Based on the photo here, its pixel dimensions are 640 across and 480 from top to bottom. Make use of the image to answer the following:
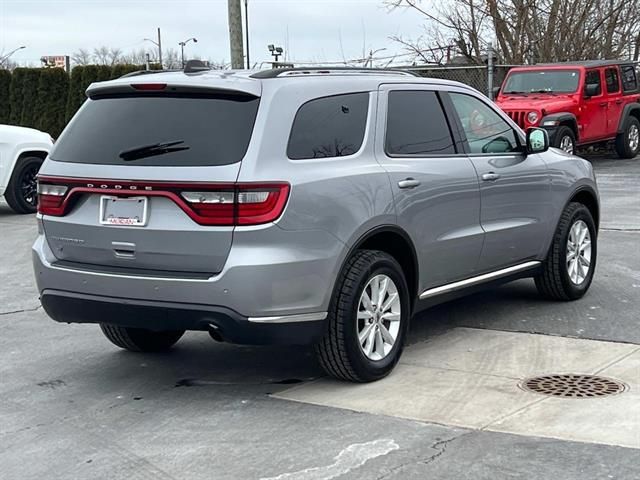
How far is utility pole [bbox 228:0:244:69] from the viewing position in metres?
16.1

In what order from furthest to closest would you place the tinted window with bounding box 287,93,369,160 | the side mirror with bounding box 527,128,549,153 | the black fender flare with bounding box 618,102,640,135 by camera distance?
1. the black fender flare with bounding box 618,102,640,135
2. the side mirror with bounding box 527,128,549,153
3. the tinted window with bounding box 287,93,369,160

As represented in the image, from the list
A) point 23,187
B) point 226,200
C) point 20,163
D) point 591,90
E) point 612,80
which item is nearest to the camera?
point 226,200

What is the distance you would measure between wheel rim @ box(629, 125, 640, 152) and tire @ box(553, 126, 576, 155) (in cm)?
302

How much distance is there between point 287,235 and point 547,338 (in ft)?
7.98

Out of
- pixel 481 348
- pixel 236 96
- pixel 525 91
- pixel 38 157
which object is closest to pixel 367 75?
pixel 236 96

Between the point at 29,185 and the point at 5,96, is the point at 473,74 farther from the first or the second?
the point at 5,96

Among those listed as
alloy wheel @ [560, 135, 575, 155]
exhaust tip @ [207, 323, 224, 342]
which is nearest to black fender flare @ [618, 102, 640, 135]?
alloy wheel @ [560, 135, 575, 155]

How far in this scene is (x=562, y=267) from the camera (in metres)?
7.47

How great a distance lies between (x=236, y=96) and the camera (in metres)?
5.23

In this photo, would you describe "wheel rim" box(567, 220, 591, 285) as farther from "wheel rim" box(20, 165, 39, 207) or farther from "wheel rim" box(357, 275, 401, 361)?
"wheel rim" box(20, 165, 39, 207)

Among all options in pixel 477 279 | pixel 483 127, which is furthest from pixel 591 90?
pixel 477 279

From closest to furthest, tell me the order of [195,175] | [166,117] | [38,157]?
[195,175]
[166,117]
[38,157]

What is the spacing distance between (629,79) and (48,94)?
47.6ft

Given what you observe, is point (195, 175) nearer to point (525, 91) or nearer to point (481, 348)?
point (481, 348)
